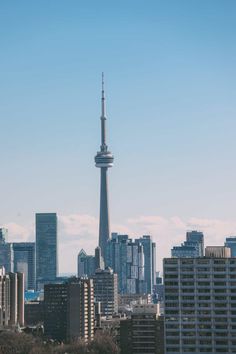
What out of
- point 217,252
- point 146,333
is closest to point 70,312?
point 146,333

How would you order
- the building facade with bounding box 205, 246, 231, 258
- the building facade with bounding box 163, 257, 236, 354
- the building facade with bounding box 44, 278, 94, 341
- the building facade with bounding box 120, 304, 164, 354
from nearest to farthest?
the building facade with bounding box 163, 257, 236, 354 < the building facade with bounding box 205, 246, 231, 258 < the building facade with bounding box 120, 304, 164, 354 < the building facade with bounding box 44, 278, 94, 341

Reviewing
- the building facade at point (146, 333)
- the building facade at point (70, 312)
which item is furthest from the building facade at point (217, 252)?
the building facade at point (70, 312)

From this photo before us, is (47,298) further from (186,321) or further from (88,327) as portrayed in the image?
(186,321)

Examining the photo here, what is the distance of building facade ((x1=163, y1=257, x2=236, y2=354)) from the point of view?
110438 millimetres

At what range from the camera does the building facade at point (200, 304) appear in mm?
110438

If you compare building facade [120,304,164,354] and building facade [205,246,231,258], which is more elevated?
building facade [205,246,231,258]

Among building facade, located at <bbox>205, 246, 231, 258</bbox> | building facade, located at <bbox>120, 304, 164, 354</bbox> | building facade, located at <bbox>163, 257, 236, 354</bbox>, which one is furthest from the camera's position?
building facade, located at <bbox>120, 304, 164, 354</bbox>

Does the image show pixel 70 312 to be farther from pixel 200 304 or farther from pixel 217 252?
pixel 200 304

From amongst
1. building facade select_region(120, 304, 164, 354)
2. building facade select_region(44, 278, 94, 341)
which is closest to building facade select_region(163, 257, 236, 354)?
building facade select_region(120, 304, 164, 354)

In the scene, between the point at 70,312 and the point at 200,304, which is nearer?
the point at 200,304

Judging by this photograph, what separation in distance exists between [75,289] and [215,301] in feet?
263

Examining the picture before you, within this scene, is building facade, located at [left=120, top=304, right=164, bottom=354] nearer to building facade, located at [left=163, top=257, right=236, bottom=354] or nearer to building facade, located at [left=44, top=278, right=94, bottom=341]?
building facade, located at [left=163, top=257, right=236, bottom=354]

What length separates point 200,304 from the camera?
11194 cm

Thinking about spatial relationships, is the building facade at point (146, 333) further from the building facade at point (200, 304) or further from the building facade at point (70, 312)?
the building facade at point (70, 312)
